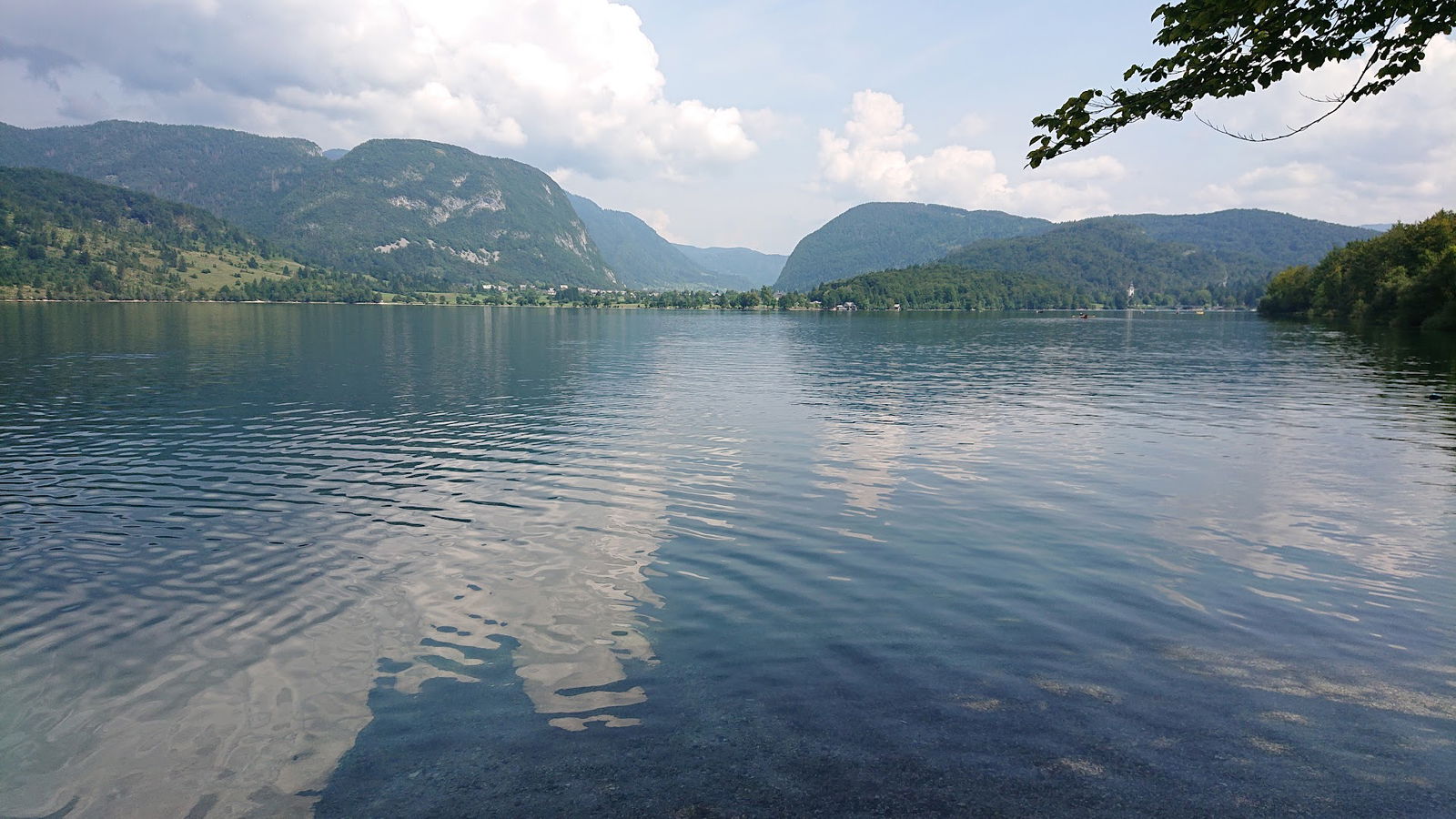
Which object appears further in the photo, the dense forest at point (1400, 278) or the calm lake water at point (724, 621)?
the dense forest at point (1400, 278)

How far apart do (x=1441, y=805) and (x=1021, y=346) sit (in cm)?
11730

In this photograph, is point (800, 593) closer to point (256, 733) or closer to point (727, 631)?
point (727, 631)

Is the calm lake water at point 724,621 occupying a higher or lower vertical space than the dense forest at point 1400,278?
lower

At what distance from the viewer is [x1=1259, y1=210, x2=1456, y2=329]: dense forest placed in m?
118

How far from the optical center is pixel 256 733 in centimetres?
1238

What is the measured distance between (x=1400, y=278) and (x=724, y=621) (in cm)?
16403

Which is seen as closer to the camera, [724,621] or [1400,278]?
[724,621]

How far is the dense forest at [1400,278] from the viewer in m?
118

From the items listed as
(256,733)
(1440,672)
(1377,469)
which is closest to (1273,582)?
(1440,672)

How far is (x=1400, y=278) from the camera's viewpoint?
13200 cm

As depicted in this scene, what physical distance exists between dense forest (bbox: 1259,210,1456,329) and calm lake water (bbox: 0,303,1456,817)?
340ft

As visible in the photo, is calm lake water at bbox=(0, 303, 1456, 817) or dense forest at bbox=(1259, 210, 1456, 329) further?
dense forest at bbox=(1259, 210, 1456, 329)

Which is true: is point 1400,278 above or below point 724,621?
above

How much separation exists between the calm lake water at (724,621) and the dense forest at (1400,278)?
10374 cm
